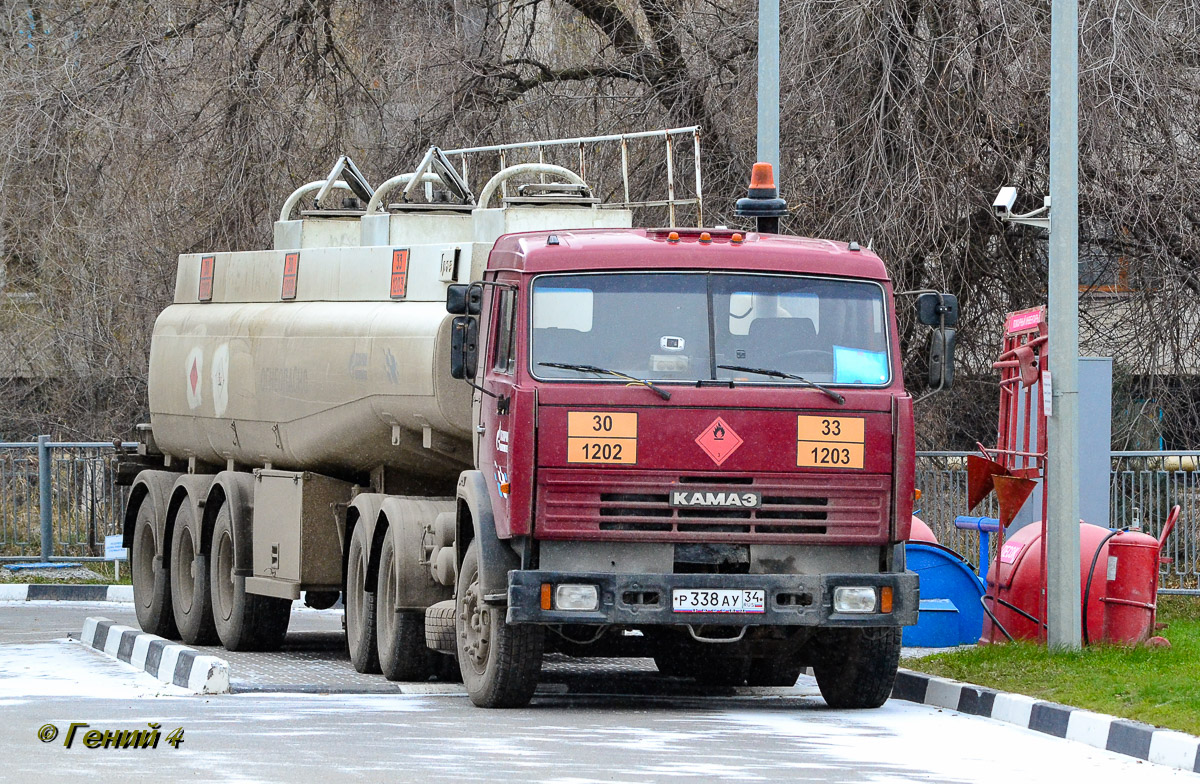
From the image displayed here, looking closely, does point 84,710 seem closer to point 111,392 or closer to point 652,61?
point 652,61

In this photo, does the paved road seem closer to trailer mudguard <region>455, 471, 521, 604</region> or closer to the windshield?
trailer mudguard <region>455, 471, 521, 604</region>

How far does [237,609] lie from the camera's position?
15.7 metres

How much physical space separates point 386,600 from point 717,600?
10.4ft

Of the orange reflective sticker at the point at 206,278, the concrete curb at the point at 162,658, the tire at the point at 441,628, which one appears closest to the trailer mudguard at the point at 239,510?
the concrete curb at the point at 162,658

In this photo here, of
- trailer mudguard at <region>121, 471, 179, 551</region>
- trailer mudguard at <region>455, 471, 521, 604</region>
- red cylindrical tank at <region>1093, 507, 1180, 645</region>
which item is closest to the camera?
trailer mudguard at <region>455, 471, 521, 604</region>

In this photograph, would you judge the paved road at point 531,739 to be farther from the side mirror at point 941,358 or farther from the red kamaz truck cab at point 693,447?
the side mirror at point 941,358

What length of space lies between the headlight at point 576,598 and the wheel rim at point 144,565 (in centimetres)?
781

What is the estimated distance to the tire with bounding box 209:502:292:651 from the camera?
1570 cm

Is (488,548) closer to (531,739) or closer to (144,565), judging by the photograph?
(531,739)

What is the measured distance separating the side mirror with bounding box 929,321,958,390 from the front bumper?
1382mm

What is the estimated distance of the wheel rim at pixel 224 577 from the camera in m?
16.0

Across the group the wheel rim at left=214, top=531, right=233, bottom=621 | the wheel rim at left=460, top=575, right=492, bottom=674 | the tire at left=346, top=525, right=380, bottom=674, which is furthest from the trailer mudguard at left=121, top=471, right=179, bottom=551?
the wheel rim at left=460, top=575, right=492, bottom=674

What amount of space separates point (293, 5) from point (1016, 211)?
7947mm

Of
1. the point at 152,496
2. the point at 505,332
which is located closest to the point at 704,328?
the point at 505,332
